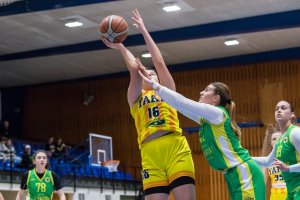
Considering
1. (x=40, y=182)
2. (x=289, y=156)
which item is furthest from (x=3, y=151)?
(x=289, y=156)

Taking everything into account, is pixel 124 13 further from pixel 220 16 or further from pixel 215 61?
pixel 215 61

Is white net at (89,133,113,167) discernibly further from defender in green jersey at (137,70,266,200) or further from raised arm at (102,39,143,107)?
defender in green jersey at (137,70,266,200)

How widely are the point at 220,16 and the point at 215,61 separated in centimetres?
510

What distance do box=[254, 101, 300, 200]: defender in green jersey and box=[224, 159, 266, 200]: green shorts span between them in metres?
0.55

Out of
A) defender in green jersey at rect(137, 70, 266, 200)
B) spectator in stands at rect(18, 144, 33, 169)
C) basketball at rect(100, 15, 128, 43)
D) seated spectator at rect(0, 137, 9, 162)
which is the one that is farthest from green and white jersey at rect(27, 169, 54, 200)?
spectator in stands at rect(18, 144, 33, 169)

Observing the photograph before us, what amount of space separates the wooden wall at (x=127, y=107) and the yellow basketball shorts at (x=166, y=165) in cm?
1715

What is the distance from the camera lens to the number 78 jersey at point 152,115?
6.22 m

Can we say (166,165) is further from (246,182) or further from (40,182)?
(40,182)

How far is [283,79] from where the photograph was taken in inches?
908

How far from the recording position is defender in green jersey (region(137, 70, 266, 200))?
5559 millimetres

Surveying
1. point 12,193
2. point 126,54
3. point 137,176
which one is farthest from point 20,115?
point 126,54

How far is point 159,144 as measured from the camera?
616 centimetres

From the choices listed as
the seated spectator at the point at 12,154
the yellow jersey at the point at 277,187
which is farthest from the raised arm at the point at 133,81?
Answer: the seated spectator at the point at 12,154

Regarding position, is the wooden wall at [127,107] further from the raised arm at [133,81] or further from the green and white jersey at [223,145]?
the green and white jersey at [223,145]
